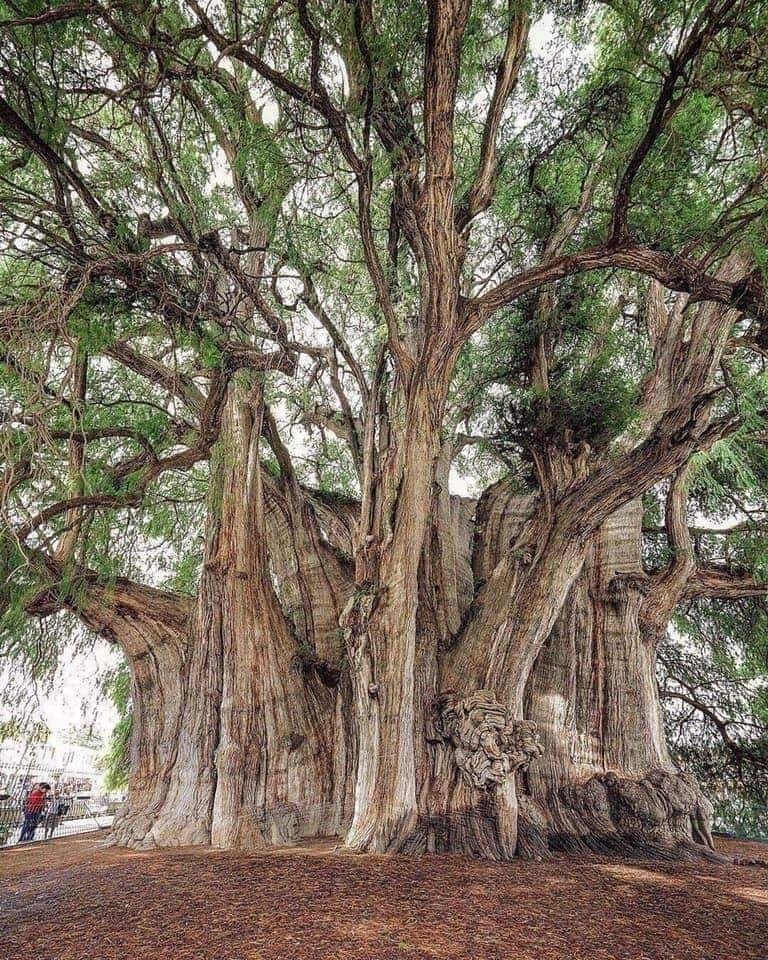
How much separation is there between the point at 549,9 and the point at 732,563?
5.10m

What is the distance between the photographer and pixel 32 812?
6.49 metres

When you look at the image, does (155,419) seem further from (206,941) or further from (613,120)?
(613,120)

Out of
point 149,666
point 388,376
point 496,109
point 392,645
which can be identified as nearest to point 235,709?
point 149,666

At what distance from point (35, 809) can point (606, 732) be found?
635 centimetres

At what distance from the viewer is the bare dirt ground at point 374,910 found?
2.00 metres

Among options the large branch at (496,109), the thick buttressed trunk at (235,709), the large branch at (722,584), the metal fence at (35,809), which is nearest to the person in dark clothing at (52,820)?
the metal fence at (35,809)

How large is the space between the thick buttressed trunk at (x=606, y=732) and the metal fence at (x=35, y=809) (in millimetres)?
5070

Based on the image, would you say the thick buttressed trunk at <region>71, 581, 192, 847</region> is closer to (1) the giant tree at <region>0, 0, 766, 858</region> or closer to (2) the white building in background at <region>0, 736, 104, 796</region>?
(1) the giant tree at <region>0, 0, 766, 858</region>

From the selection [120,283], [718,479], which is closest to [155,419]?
[120,283]

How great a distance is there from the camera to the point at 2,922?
93.0 inches

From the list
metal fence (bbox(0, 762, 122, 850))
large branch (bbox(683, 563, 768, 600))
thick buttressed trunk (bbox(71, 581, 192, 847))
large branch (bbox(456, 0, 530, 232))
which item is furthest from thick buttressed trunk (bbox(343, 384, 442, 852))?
metal fence (bbox(0, 762, 122, 850))

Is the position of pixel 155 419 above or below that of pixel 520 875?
above

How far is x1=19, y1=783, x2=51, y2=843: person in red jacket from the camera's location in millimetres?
6500

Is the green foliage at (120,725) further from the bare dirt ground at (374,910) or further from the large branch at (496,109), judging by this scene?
the large branch at (496,109)
